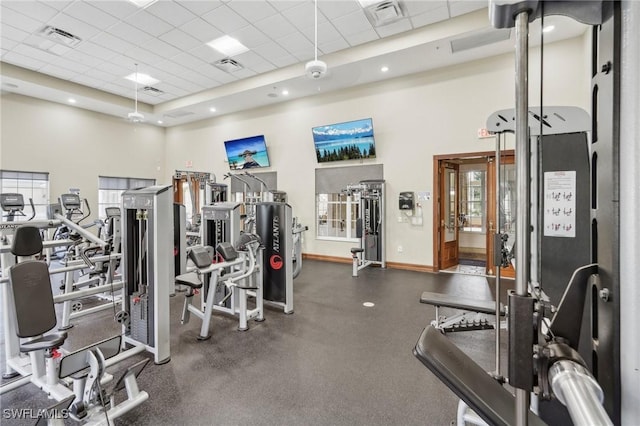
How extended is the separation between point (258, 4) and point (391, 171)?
13.2 feet

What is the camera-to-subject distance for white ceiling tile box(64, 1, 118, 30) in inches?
184

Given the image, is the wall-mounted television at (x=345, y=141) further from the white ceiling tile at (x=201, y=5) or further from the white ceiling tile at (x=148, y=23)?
the white ceiling tile at (x=148, y=23)

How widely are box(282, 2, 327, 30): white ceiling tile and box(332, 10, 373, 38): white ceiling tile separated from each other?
28 centimetres

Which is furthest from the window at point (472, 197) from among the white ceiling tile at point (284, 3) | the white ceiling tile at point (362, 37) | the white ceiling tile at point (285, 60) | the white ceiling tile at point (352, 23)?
the white ceiling tile at point (284, 3)

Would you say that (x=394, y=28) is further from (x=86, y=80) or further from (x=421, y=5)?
(x=86, y=80)

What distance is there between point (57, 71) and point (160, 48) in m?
3.05

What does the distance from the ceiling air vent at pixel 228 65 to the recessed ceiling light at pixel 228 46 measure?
0.92 ft

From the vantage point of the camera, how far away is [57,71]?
697 cm

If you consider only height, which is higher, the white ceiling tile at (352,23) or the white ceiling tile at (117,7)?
the white ceiling tile at (117,7)

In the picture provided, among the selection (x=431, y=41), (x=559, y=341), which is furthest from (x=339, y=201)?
(x=559, y=341)

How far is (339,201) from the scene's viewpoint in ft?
25.7

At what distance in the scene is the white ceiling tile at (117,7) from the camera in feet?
15.0

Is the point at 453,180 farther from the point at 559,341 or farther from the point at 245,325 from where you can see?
the point at 559,341

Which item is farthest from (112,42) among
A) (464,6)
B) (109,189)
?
(464,6)
